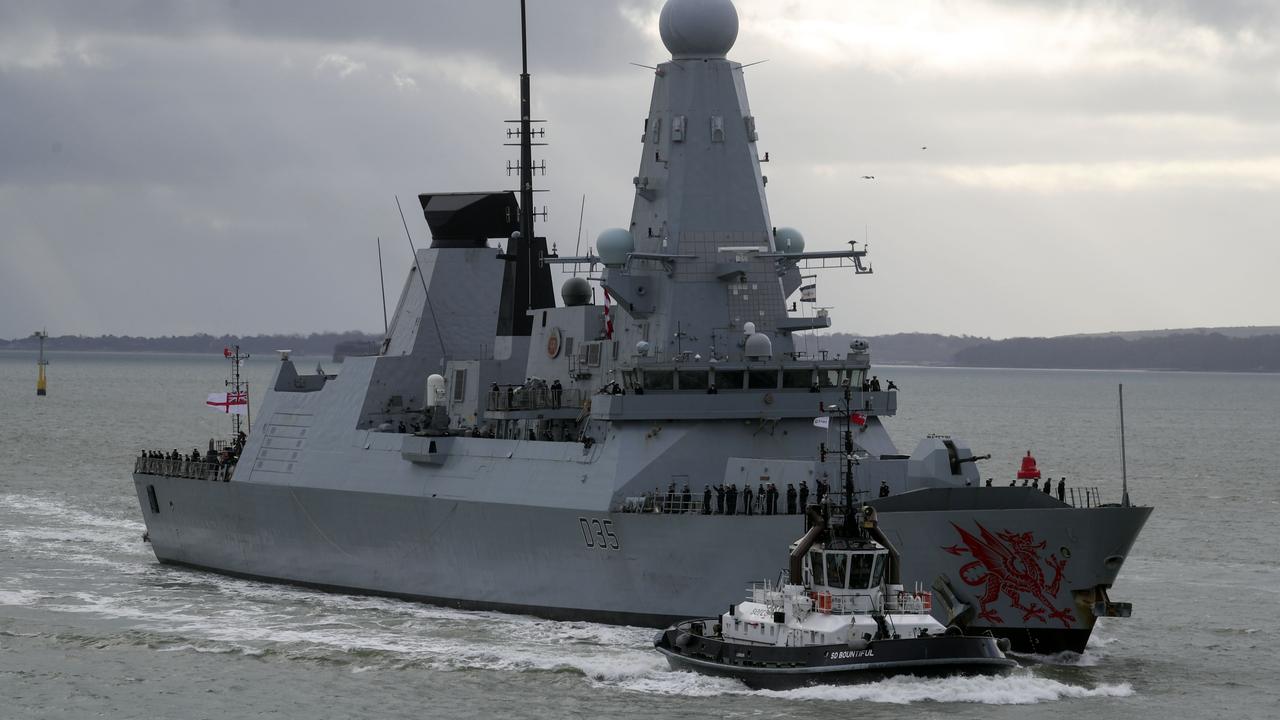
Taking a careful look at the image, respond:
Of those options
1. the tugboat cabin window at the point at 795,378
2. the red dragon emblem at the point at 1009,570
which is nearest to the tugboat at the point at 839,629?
the red dragon emblem at the point at 1009,570

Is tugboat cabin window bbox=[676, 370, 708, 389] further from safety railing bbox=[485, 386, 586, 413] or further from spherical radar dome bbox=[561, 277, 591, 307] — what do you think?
spherical radar dome bbox=[561, 277, 591, 307]

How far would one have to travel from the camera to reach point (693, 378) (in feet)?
98.0

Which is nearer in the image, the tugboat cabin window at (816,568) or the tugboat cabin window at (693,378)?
the tugboat cabin window at (816,568)

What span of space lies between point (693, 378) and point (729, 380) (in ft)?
1.96

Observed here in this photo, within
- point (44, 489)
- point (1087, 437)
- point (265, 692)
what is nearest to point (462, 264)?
point (265, 692)

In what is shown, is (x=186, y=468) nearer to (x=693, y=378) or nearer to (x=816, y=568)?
(x=693, y=378)

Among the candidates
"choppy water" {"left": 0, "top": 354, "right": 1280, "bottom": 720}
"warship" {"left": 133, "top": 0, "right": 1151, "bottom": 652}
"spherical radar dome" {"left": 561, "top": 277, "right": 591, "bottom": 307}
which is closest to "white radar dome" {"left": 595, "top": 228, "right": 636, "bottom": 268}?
"warship" {"left": 133, "top": 0, "right": 1151, "bottom": 652}

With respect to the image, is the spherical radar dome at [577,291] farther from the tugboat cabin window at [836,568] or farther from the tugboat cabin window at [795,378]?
the tugboat cabin window at [836,568]

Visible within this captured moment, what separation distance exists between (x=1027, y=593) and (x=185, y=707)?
1218 cm

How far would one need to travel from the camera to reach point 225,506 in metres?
38.2

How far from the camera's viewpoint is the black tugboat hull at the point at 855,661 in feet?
75.9

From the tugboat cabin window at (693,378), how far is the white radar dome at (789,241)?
11.1ft

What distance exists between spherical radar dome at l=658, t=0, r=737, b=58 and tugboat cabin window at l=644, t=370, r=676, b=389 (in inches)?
238

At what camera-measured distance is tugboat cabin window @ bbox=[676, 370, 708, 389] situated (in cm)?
2986
